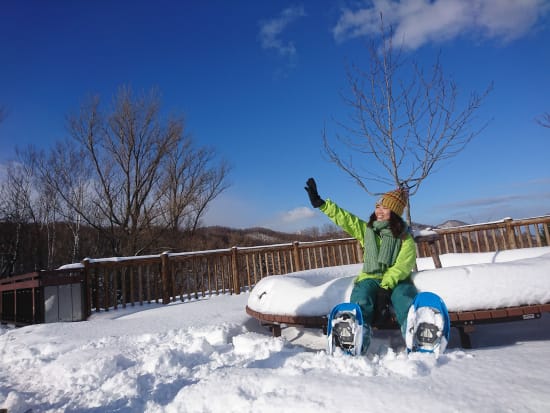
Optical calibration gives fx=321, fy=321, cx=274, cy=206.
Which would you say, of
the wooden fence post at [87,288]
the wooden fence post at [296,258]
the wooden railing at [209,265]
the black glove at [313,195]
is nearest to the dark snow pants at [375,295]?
the black glove at [313,195]

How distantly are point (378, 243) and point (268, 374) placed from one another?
1.87 m

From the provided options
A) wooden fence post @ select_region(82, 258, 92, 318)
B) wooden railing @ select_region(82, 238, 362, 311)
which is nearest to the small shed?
wooden fence post @ select_region(82, 258, 92, 318)

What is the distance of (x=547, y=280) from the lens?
8.96 ft

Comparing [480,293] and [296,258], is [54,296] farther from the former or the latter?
[480,293]

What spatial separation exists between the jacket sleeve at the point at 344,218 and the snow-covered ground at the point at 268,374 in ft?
3.99

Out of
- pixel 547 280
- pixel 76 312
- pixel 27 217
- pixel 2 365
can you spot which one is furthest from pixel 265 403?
pixel 27 217

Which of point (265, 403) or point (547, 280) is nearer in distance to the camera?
point (265, 403)

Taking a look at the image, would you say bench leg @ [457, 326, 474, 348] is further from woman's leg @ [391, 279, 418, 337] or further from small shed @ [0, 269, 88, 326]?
small shed @ [0, 269, 88, 326]

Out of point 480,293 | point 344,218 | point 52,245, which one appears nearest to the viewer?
point 480,293

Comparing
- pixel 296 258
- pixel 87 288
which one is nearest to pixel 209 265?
pixel 296 258

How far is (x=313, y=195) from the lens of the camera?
3.70 meters

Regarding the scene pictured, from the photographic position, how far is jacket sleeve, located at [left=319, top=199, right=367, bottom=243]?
12.2 ft

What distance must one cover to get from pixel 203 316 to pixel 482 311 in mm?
3887

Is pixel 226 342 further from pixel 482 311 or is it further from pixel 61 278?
pixel 61 278
